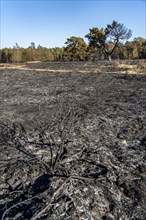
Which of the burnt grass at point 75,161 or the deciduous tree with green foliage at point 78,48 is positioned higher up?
the deciduous tree with green foliage at point 78,48

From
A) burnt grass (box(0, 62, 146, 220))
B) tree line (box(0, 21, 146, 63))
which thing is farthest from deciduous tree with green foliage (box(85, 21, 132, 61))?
burnt grass (box(0, 62, 146, 220))

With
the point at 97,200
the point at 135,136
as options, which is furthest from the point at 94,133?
the point at 97,200

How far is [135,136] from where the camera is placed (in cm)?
793

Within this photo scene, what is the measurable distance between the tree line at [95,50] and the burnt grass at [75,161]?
29.4 meters

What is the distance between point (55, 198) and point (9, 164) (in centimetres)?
172

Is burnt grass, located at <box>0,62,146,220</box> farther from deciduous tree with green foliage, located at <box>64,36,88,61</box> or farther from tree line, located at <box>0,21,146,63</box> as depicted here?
deciduous tree with green foliage, located at <box>64,36,88,61</box>

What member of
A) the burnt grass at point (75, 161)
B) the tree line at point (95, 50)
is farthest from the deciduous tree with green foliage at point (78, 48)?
the burnt grass at point (75, 161)

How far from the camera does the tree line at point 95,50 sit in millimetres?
42406

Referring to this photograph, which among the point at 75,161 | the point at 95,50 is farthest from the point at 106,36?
the point at 75,161

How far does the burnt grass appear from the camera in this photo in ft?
15.3

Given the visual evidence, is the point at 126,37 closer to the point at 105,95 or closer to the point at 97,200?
the point at 105,95

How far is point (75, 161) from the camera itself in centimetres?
625

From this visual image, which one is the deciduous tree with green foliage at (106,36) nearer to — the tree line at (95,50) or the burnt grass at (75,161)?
the tree line at (95,50)

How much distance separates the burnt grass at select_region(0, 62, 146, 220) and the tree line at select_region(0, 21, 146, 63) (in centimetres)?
2937
